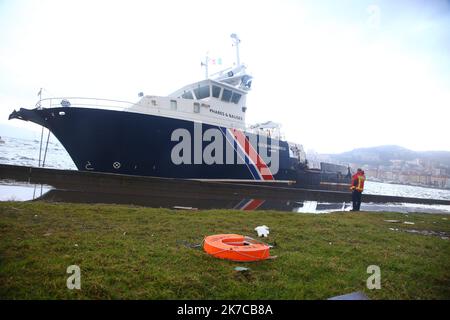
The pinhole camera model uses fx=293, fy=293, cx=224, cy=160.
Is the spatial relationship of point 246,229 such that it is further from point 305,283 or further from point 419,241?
point 419,241

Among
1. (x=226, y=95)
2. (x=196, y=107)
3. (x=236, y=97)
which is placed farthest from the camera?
(x=236, y=97)

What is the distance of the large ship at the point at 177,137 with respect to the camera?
1138 cm

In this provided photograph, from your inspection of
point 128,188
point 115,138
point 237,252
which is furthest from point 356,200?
point 115,138

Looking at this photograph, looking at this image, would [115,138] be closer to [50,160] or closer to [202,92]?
[202,92]

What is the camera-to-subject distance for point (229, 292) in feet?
8.52

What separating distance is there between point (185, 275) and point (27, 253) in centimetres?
178

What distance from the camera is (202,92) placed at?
14938 mm

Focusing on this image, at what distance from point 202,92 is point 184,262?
12554mm

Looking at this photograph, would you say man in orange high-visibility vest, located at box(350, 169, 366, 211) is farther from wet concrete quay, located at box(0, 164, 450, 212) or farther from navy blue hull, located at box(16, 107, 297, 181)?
navy blue hull, located at box(16, 107, 297, 181)

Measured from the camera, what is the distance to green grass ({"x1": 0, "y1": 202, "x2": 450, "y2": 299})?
258 cm

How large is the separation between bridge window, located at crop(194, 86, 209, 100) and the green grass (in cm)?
1025

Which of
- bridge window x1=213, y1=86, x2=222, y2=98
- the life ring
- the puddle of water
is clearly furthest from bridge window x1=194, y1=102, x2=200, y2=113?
the life ring

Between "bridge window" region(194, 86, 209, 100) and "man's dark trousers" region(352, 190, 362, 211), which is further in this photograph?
"bridge window" region(194, 86, 209, 100)

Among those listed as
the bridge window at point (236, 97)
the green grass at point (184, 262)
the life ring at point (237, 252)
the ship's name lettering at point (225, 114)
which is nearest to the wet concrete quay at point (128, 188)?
the ship's name lettering at point (225, 114)
